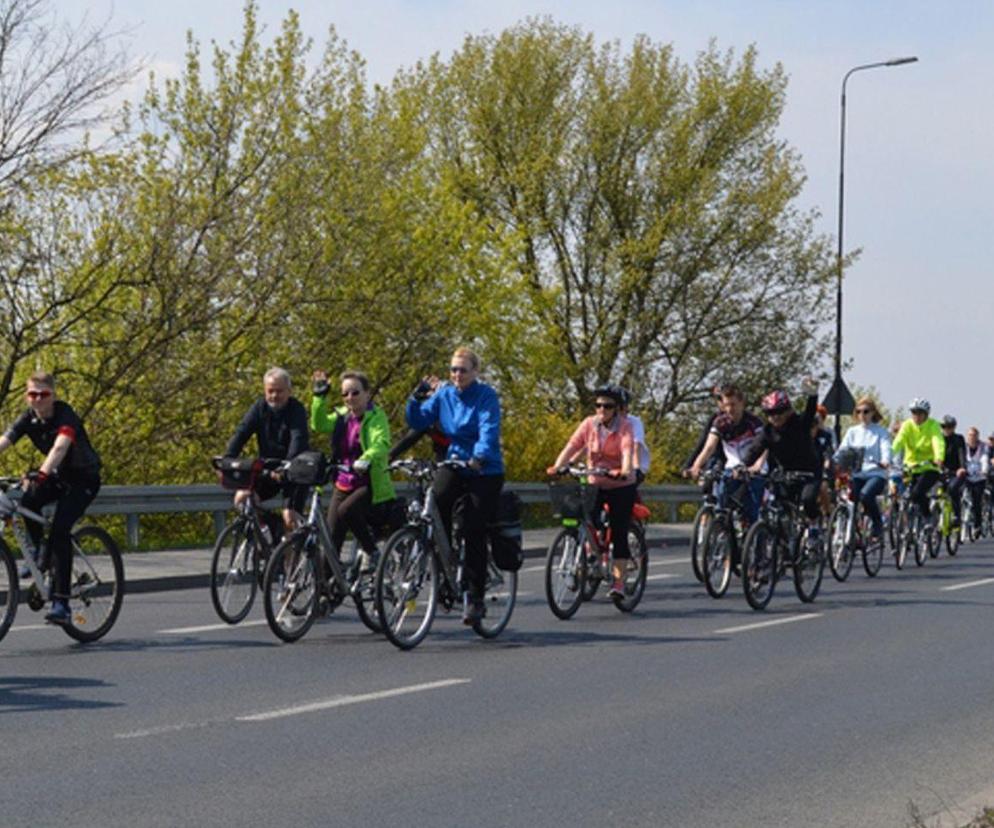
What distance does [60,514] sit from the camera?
12.1 meters

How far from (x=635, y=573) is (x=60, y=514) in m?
5.10

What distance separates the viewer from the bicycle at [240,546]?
13.4 meters

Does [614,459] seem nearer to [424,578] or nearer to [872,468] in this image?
[424,578]

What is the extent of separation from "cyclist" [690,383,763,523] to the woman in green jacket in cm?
437

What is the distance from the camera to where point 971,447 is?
30.6 m

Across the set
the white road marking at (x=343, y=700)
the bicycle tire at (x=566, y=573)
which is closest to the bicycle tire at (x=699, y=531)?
the bicycle tire at (x=566, y=573)

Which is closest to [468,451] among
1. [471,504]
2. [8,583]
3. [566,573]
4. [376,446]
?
[471,504]

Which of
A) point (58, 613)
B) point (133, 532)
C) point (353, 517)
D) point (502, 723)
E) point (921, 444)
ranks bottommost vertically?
point (502, 723)

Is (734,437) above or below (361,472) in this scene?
above

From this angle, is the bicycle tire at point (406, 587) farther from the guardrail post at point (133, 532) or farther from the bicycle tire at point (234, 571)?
the guardrail post at point (133, 532)

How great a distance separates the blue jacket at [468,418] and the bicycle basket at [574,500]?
1.96m

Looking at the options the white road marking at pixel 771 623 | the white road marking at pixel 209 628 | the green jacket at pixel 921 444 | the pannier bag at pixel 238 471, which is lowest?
the white road marking at pixel 209 628

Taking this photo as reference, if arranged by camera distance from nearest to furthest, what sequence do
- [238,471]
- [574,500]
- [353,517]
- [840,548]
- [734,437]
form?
[353,517] < [238,471] < [574,500] < [734,437] < [840,548]

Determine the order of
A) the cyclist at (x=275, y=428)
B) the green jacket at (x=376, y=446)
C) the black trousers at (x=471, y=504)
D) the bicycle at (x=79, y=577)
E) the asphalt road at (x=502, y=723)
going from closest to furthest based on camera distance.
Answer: the asphalt road at (x=502, y=723) < the bicycle at (x=79, y=577) < the black trousers at (x=471, y=504) < the green jacket at (x=376, y=446) < the cyclist at (x=275, y=428)
